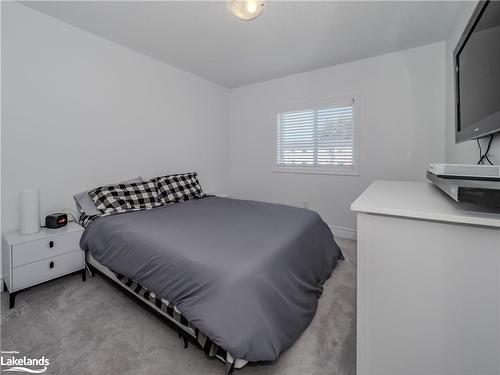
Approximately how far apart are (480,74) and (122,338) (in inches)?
98.4

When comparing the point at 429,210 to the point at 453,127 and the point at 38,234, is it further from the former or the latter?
the point at 38,234

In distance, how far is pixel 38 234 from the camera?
1.83 m

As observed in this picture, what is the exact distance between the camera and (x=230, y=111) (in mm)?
4168

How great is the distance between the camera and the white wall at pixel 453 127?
57.2 inches

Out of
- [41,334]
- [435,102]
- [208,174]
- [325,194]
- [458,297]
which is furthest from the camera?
[208,174]

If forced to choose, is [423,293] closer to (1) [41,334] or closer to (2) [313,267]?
(2) [313,267]

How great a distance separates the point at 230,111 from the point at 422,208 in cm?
379

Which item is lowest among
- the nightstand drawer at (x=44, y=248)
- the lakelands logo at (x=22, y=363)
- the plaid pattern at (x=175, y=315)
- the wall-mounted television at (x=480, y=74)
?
the lakelands logo at (x=22, y=363)

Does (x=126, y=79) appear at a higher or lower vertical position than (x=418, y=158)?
higher

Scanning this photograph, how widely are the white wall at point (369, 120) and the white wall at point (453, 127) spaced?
0.12 metres

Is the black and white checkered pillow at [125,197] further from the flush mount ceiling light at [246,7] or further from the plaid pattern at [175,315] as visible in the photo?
the flush mount ceiling light at [246,7]

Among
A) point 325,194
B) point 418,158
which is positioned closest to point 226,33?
point 325,194

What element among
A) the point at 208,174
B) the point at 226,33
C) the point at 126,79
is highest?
the point at 226,33

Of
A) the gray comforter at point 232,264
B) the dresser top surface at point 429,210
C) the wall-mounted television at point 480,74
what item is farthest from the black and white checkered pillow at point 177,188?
the wall-mounted television at point 480,74
